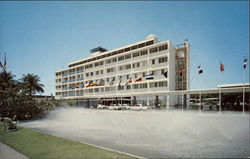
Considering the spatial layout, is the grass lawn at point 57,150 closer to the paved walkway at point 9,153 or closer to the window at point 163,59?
the paved walkway at point 9,153

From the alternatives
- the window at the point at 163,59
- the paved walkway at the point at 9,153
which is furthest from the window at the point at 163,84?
the paved walkway at the point at 9,153

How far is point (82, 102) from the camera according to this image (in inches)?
2429

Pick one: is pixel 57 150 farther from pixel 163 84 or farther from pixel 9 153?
pixel 163 84

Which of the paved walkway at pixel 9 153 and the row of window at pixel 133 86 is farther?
the row of window at pixel 133 86

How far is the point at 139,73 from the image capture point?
44938 mm

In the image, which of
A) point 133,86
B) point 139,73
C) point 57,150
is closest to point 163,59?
point 139,73

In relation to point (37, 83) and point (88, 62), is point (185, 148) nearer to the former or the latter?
point (88, 62)

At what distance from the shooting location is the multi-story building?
130 ft

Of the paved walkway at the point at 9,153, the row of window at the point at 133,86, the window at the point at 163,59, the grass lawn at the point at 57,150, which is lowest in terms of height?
the paved walkway at the point at 9,153

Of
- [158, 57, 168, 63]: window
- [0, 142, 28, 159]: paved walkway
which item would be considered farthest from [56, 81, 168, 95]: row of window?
[0, 142, 28, 159]: paved walkway

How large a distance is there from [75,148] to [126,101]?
40825 millimetres

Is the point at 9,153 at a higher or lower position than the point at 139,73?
lower

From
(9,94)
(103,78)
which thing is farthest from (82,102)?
(9,94)

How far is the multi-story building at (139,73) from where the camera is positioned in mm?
39594
